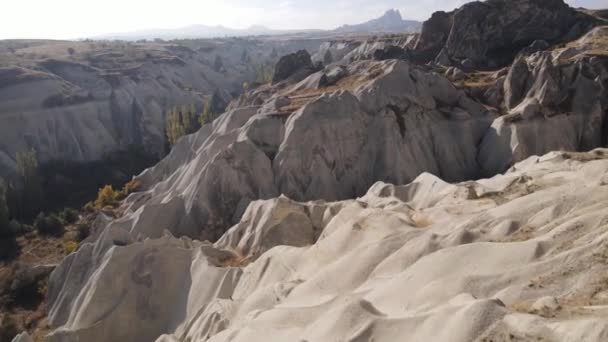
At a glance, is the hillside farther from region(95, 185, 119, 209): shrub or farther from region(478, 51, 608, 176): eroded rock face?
region(95, 185, 119, 209): shrub

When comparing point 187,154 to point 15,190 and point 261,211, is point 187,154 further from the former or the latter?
point 15,190

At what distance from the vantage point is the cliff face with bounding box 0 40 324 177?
7306cm

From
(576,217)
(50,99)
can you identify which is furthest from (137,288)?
(50,99)

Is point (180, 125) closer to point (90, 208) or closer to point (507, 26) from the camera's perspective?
point (90, 208)

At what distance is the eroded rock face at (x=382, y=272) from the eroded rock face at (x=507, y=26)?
158 feet

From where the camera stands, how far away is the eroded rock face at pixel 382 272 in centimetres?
1080

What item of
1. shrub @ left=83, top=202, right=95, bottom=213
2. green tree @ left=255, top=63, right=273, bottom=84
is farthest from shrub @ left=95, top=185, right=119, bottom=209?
green tree @ left=255, top=63, right=273, bottom=84

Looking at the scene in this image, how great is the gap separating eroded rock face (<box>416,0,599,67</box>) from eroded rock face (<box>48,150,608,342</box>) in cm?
4808

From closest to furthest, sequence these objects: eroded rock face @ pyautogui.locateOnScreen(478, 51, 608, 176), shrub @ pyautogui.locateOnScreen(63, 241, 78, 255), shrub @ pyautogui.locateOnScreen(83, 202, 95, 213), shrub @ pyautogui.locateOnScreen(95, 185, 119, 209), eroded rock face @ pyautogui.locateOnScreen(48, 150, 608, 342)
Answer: eroded rock face @ pyautogui.locateOnScreen(48, 150, 608, 342), eroded rock face @ pyautogui.locateOnScreen(478, 51, 608, 176), shrub @ pyautogui.locateOnScreen(63, 241, 78, 255), shrub @ pyautogui.locateOnScreen(95, 185, 119, 209), shrub @ pyautogui.locateOnScreen(83, 202, 95, 213)

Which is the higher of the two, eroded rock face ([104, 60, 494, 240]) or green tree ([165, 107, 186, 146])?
eroded rock face ([104, 60, 494, 240])

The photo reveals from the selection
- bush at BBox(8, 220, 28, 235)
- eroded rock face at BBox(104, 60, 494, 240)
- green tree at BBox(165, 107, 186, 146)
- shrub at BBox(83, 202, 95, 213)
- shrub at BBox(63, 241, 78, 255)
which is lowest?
bush at BBox(8, 220, 28, 235)

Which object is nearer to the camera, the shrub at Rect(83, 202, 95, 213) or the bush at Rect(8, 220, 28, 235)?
the bush at Rect(8, 220, 28, 235)

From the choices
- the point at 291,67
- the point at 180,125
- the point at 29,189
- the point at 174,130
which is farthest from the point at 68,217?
the point at 291,67

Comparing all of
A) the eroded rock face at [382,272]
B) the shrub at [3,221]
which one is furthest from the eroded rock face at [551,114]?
the shrub at [3,221]
